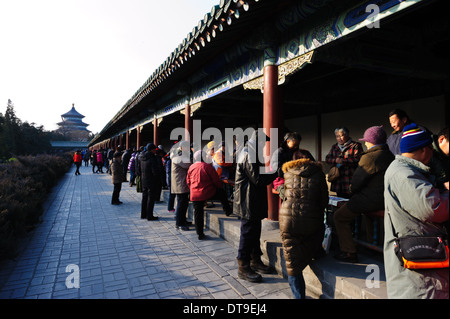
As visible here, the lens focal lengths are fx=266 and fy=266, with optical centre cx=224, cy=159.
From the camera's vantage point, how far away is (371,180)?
2629 mm

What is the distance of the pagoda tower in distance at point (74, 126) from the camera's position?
75.4 meters

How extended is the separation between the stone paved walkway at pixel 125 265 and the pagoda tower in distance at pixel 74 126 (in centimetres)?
7840

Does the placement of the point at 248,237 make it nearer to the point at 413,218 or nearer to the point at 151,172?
the point at 413,218

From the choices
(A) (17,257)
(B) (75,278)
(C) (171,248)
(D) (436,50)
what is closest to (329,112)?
(D) (436,50)

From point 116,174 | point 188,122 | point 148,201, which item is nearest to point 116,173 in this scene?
point 116,174

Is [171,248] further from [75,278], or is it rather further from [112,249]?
[75,278]

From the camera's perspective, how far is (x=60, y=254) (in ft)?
13.6

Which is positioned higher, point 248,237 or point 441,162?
point 441,162

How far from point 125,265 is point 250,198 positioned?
2051mm

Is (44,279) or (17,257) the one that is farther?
(17,257)

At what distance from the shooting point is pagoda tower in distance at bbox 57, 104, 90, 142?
75.4m

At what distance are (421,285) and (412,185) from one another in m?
0.61

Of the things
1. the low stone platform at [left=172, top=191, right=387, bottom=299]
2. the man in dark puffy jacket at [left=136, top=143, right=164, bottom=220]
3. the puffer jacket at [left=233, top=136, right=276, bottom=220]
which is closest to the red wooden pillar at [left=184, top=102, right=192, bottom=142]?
the man in dark puffy jacket at [left=136, top=143, right=164, bottom=220]

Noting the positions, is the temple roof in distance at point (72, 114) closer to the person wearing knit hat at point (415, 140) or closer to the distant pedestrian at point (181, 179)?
the distant pedestrian at point (181, 179)
